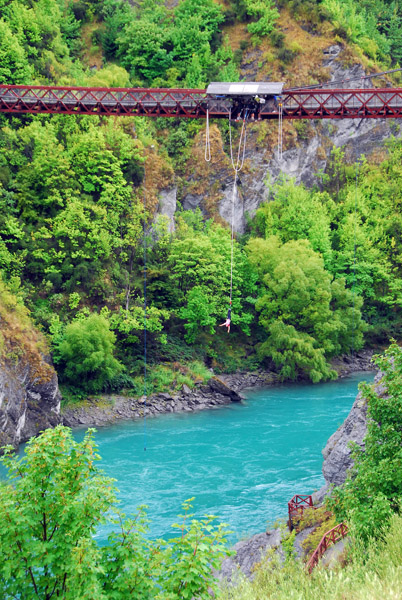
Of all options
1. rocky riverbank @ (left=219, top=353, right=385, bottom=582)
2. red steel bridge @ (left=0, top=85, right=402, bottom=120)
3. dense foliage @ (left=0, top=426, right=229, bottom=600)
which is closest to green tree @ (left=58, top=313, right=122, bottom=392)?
red steel bridge @ (left=0, top=85, right=402, bottom=120)

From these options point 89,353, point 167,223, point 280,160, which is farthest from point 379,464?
point 280,160

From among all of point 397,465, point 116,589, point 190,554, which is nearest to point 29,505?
point 116,589

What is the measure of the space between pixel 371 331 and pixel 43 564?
115ft

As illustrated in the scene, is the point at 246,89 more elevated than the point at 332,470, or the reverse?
the point at 246,89

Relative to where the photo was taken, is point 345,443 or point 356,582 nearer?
point 356,582

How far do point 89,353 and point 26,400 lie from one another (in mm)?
4022

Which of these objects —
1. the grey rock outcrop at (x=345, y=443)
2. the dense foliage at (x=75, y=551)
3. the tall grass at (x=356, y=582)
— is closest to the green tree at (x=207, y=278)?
the grey rock outcrop at (x=345, y=443)

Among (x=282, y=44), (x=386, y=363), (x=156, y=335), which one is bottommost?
(x=156, y=335)

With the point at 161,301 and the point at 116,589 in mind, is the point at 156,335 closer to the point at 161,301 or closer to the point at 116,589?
the point at 161,301

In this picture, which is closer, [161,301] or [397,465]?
[397,465]

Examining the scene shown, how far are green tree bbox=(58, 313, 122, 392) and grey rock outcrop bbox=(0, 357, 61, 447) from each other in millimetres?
1612

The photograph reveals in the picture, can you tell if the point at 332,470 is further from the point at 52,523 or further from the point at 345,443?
the point at 52,523

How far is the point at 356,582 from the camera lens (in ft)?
23.1

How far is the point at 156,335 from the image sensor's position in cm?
3544
